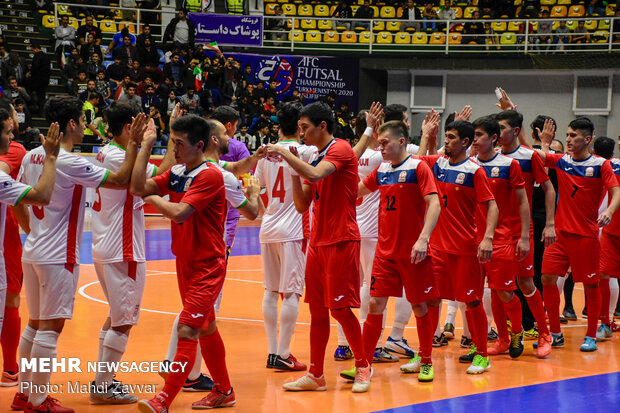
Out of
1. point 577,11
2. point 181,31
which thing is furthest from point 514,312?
point 577,11

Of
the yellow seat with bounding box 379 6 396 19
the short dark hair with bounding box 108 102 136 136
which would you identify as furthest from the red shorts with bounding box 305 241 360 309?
the yellow seat with bounding box 379 6 396 19

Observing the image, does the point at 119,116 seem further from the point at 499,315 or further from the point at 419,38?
the point at 419,38

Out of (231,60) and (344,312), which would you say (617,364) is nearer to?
(344,312)

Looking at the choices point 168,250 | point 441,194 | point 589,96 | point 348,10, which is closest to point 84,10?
point 348,10

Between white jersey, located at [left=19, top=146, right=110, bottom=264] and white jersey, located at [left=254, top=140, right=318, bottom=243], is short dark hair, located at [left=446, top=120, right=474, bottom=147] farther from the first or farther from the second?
white jersey, located at [left=19, top=146, right=110, bottom=264]

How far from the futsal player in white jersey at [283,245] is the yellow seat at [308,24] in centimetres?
2128

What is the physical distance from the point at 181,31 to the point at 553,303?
18.0 metres

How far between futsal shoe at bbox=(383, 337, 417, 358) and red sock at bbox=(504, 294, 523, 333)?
104 centimetres

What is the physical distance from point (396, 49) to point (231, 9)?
612cm

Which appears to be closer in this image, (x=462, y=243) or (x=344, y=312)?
(x=344, y=312)

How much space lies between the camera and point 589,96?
84.8 ft

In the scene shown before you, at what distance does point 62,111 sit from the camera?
522 cm

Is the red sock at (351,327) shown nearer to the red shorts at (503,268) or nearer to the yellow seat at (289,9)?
the red shorts at (503,268)

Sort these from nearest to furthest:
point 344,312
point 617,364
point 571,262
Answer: point 344,312 < point 617,364 < point 571,262
